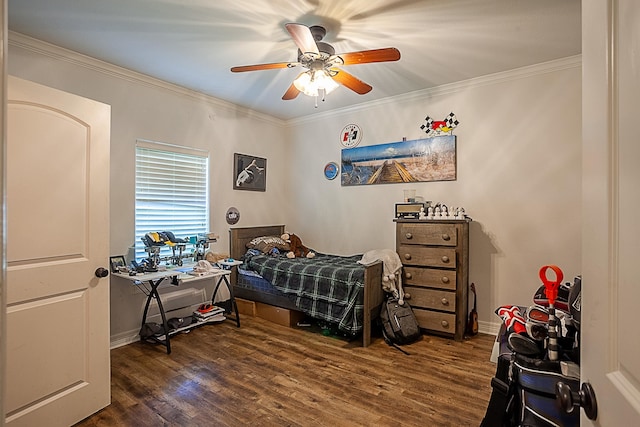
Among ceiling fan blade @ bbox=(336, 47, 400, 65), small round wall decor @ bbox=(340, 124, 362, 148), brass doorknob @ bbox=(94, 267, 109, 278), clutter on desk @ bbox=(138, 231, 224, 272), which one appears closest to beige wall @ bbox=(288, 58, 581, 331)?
→ small round wall decor @ bbox=(340, 124, 362, 148)

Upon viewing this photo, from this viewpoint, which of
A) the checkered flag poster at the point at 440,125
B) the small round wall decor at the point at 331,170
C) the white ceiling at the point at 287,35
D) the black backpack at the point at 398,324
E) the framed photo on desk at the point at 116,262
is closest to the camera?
the white ceiling at the point at 287,35

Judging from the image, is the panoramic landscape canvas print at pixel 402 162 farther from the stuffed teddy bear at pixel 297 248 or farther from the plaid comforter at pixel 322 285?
the plaid comforter at pixel 322 285

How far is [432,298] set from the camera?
3.13 metres

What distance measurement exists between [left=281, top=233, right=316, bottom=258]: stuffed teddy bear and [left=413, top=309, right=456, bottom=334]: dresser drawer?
1.49m

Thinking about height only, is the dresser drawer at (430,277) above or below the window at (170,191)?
below

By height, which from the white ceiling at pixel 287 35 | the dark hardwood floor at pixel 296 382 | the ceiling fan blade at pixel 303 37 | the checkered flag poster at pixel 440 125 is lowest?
the dark hardwood floor at pixel 296 382

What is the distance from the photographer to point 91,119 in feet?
6.55

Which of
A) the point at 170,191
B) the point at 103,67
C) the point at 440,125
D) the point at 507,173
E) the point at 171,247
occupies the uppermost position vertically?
the point at 103,67

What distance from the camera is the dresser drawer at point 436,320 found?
3.05 meters

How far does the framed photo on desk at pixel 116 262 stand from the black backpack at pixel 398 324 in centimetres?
250

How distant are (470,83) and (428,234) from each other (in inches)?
65.3

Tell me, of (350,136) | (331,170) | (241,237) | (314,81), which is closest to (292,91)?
(314,81)

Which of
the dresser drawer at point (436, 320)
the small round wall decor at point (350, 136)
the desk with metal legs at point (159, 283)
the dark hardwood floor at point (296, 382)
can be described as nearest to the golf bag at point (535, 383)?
the dark hardwood floor at point (296, 382)

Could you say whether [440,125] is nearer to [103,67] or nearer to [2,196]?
→ [103,67]
